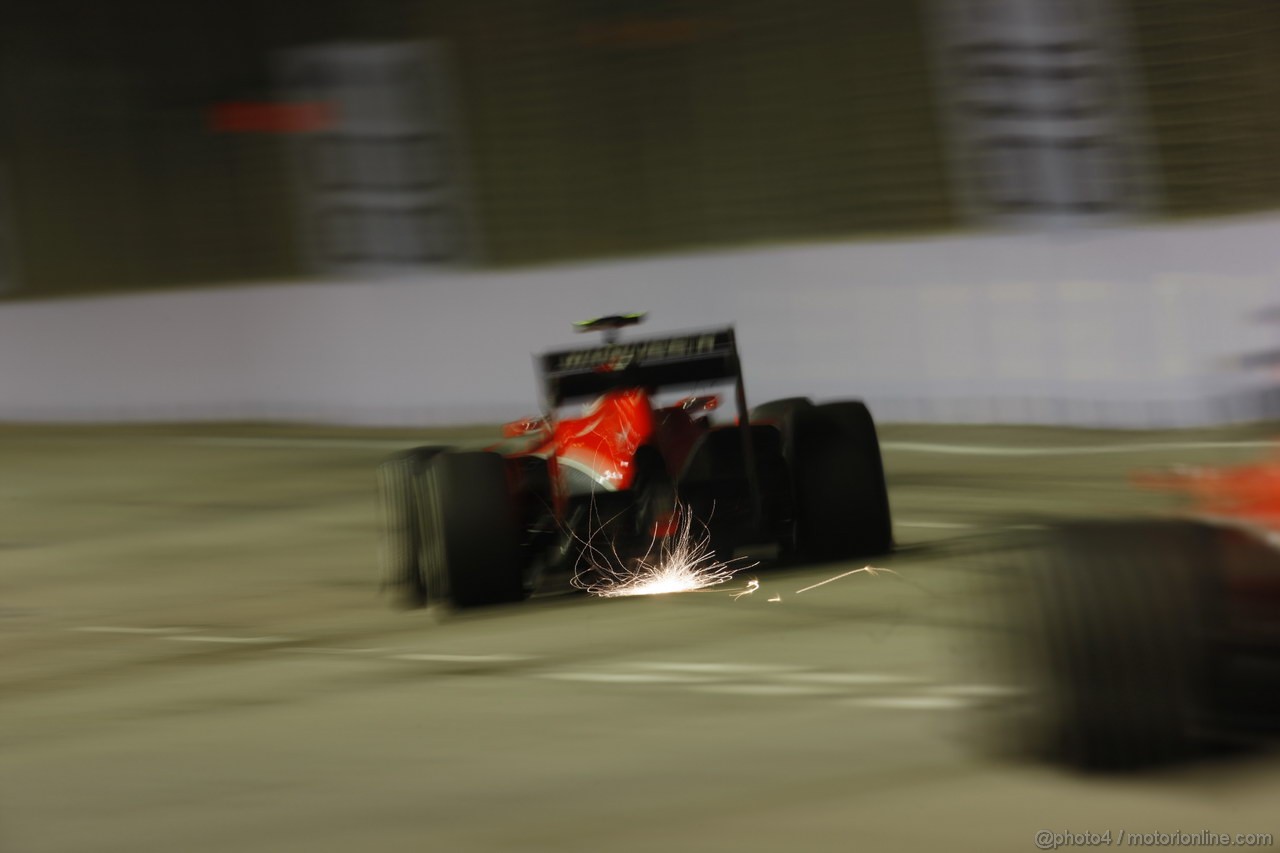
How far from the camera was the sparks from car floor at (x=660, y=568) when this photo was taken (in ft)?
27.9

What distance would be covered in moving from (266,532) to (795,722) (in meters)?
6.71

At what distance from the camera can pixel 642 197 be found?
57.7 ft

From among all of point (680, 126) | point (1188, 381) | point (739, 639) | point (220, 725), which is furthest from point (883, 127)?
point (220, 725)

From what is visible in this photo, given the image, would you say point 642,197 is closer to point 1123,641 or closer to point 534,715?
point 534,715

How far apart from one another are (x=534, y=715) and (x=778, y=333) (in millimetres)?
9624

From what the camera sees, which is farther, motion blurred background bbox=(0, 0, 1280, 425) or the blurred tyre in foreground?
motion blurred background bbox=(0, 0, 1280, 425)

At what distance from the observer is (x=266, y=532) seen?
12109mm

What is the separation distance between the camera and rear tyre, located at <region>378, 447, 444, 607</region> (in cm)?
889

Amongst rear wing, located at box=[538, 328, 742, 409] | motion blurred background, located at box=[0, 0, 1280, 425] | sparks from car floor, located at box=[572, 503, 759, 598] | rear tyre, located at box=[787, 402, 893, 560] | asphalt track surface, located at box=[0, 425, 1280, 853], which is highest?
motion blurred background, located at box=[0, 0, 1280, 425]

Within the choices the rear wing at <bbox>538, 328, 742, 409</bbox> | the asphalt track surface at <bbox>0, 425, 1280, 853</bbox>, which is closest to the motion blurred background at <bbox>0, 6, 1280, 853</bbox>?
the asphalt track surface at <bbox>0, 425, 1280, 853</bbox>

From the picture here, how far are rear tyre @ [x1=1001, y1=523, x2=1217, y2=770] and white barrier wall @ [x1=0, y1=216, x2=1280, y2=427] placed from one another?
7752 mm

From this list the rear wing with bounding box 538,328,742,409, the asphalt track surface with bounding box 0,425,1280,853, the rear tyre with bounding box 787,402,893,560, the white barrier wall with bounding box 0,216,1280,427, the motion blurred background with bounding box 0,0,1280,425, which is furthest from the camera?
the motion blurred background with bounding box 0,0,1280,425

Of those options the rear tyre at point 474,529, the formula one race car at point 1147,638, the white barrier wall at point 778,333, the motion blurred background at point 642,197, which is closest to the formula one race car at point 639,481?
the rear tyre at point 474,529

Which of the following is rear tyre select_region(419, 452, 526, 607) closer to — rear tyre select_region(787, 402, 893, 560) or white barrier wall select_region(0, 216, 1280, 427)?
rear tyre select_region(787, 402, 893, 560)
